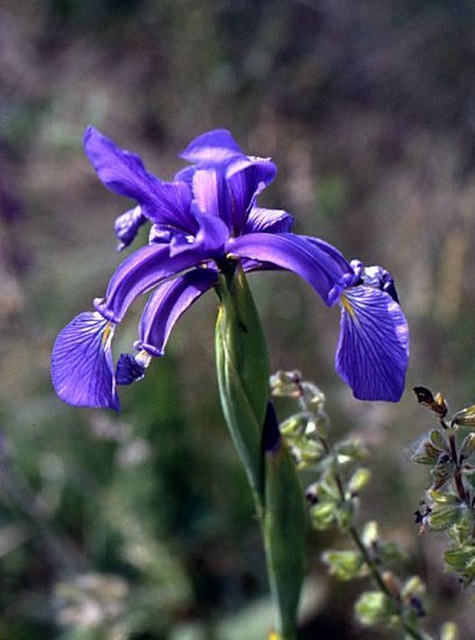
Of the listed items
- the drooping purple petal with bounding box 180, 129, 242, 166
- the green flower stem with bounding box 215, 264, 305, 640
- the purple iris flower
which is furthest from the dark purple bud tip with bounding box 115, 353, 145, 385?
the drooping purple petal with bounding box 180, 129, 242, 166

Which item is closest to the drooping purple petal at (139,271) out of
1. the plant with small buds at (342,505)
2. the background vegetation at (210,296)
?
the plant with small buds at (342,505)

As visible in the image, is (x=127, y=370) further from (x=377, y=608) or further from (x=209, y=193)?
(x=377, y=608)

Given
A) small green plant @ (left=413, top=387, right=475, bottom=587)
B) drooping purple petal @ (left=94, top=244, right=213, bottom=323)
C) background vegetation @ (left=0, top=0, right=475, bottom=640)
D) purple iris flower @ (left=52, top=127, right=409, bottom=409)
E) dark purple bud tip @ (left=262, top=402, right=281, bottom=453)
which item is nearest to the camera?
small green plant @ (left=413, top=387, right=475, bottom=587)

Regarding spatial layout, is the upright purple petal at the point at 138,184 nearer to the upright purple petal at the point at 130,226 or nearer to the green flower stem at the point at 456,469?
the upright purple petal at the point at 130,226

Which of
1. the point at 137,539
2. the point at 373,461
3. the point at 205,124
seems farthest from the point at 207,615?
the point at 205,124

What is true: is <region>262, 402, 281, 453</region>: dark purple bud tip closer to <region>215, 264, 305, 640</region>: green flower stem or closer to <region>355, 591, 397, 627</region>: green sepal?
<region>215, 264, 305, 640</region>: green flower stem

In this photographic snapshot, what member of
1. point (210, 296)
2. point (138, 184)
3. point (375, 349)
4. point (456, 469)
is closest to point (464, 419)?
point (456, 469)

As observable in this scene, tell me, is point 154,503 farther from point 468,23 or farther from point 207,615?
point 468,23

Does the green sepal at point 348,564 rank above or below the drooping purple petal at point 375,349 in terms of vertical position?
below
